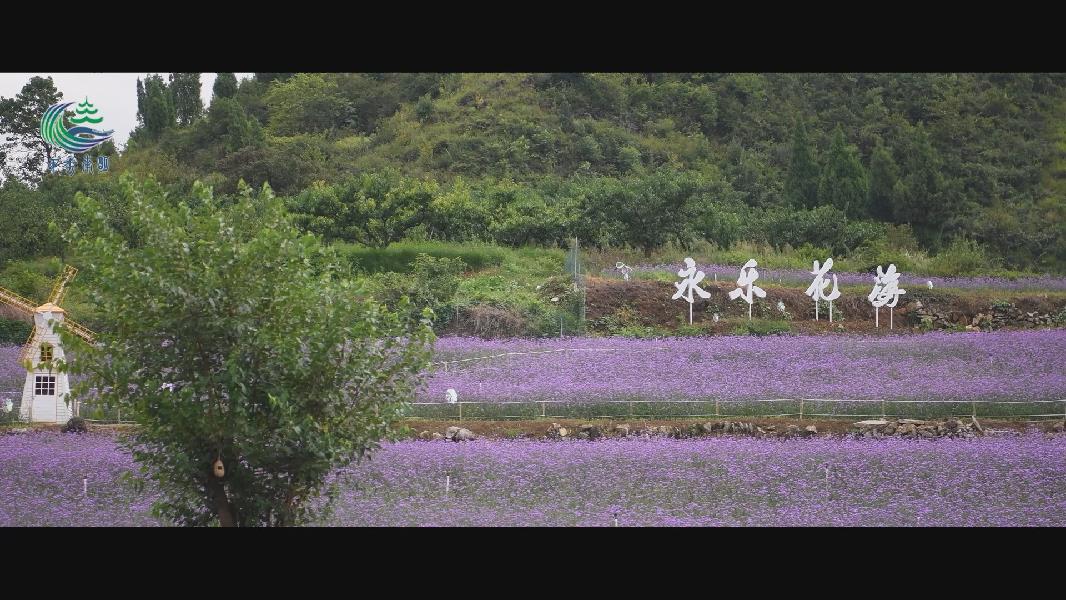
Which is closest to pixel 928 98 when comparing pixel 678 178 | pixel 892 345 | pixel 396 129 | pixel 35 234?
pixel 678 178

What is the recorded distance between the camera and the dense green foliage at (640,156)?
24.6 m

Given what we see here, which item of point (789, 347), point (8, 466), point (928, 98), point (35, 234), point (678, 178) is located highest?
point (928, 98)

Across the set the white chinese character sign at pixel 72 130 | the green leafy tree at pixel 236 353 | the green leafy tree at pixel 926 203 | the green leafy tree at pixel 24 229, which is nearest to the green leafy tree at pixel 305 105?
the white chinese character sign at pixel 72 130

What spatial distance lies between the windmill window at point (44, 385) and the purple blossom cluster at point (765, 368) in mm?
4596

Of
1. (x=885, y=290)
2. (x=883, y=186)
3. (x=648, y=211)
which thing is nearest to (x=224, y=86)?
(x=648, y=211)

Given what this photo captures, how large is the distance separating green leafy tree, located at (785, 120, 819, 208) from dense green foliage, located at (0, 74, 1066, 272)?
0.05 metres

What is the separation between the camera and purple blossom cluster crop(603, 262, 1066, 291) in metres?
22.5

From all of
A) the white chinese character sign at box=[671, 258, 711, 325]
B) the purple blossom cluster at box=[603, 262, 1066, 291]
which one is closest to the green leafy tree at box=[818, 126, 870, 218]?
the purple blossom cluster at box=[603, 262, 1066, 291]

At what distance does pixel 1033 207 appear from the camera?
2819 centimetres

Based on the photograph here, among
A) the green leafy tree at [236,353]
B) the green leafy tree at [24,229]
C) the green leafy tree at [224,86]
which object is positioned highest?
the green leafy tree at [224,86]

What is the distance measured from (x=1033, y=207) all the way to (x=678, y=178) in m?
9.17

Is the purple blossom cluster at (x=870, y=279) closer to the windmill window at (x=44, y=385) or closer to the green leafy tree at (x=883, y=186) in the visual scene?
the green leafy tree at (x=883, y=186)

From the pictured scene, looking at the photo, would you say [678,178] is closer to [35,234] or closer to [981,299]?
[981,299]

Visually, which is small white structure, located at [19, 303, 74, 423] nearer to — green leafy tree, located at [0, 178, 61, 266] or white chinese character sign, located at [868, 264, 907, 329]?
green leafy tree, located at [0, 178, 61, 266]
